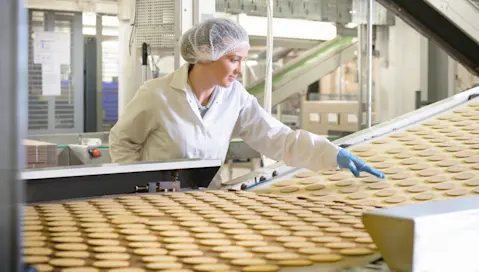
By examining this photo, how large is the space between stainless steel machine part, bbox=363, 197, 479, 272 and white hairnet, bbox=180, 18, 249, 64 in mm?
1688

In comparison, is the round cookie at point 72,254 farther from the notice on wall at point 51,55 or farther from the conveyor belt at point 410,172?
the notice on wall at point 51,55

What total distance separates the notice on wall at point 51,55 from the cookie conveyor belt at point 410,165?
3970 mm

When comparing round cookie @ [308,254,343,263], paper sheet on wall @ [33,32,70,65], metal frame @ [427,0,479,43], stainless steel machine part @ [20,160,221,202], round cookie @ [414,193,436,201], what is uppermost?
metal frame @ [427,0,479,43]

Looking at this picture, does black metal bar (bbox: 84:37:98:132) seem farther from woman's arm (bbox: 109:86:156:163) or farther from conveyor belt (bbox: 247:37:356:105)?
woman's arm (bbox: 109:86:156:163)

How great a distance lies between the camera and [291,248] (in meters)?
1.68

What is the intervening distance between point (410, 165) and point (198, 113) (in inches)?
39.3

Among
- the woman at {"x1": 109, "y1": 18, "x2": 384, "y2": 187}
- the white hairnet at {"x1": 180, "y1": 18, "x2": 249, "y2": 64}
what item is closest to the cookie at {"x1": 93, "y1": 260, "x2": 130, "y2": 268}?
the woman at {"x1": 109, "y1": 18, "x2": 384, "y2": 187}

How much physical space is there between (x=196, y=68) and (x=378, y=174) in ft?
3.32

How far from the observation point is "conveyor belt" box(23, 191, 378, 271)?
5.09 feet

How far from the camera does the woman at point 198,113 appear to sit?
3020 mm

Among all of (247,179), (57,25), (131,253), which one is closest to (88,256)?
(131,253)

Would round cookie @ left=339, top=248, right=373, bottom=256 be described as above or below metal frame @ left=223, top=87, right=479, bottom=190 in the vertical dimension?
below

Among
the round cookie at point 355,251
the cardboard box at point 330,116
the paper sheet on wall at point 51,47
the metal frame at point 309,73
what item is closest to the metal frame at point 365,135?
the round cookie at point 355,251

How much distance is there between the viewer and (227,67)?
2.98m
